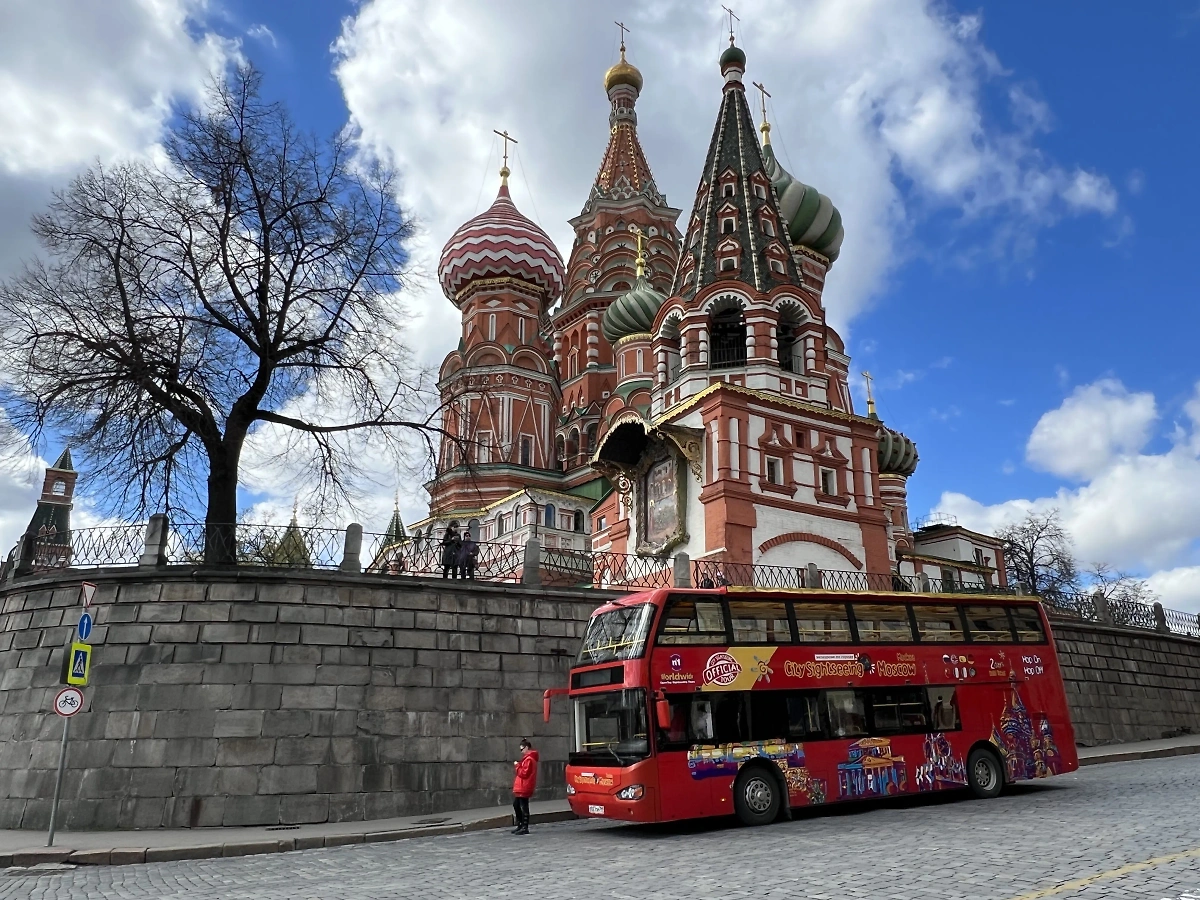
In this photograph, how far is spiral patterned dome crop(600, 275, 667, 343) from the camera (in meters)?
43.5

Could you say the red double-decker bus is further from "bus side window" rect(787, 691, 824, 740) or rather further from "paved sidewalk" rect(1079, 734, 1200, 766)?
"paved sidewalk" rect(1079, 734, 1200, 766)

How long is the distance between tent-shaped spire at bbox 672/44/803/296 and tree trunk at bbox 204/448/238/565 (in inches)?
714

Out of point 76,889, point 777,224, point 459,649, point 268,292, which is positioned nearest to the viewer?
point 76,889

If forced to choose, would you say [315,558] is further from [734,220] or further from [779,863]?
[734,220]

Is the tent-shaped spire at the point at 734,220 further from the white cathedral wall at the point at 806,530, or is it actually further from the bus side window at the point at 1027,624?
the bus side window at the point at 1027,624

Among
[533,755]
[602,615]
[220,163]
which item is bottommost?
[533,755]

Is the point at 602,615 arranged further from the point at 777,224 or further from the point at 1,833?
the point at 777,224

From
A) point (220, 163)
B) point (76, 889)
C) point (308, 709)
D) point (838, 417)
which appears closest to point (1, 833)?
point (308, 709)

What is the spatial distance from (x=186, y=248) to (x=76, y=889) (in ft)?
39.5

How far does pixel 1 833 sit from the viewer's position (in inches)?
547

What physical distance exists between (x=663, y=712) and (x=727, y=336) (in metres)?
21.1

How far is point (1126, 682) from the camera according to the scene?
2541cm

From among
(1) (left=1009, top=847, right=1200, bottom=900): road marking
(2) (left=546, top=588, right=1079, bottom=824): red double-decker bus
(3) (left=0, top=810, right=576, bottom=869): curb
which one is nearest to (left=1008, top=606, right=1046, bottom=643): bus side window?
(2) (left=546, top=588, right=1079, bottom=824): red double-decker bus

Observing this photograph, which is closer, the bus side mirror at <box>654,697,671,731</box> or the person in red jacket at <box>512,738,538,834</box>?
the bus side mirror at <box>654,697,671,731</box>
